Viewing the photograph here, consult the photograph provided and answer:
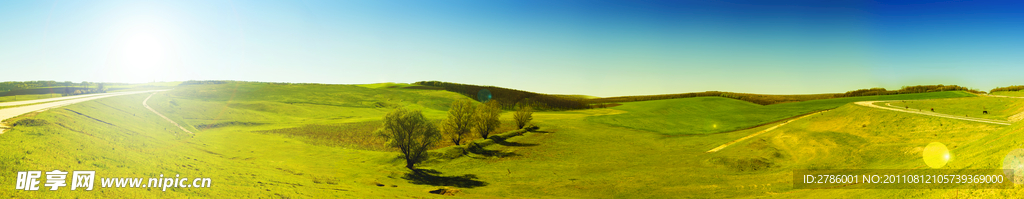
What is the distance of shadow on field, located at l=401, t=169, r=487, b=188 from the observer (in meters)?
38.4

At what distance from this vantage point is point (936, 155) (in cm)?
2055

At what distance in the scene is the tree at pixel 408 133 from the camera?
4666 centimetres

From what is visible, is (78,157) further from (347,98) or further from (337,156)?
(347,98)

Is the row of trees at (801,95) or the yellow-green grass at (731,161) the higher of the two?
the row of trees at (801,95)

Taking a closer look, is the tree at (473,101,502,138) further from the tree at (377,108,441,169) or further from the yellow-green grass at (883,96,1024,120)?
the yellow-green grass at (883,96,1024,120)

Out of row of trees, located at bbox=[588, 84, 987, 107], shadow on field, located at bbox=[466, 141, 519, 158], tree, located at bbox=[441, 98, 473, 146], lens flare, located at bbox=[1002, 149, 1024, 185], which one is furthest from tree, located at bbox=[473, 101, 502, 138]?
row of trees, located at bbox=[588, 84, 987, 107]

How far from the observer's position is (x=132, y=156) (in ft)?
74.8

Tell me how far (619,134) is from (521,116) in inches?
957

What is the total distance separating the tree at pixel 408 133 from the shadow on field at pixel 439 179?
3010 mm

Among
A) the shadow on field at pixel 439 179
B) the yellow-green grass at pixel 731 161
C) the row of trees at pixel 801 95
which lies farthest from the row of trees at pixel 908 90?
the shadow on field at pixel 439 179

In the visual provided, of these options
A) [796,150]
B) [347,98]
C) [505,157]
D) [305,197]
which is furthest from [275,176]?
[347,98]

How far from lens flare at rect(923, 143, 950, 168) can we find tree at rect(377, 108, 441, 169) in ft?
147

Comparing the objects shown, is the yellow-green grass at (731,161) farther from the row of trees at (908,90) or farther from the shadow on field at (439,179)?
the row of trees at (908,90)

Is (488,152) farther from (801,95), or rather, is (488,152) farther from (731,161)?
(801,95)
